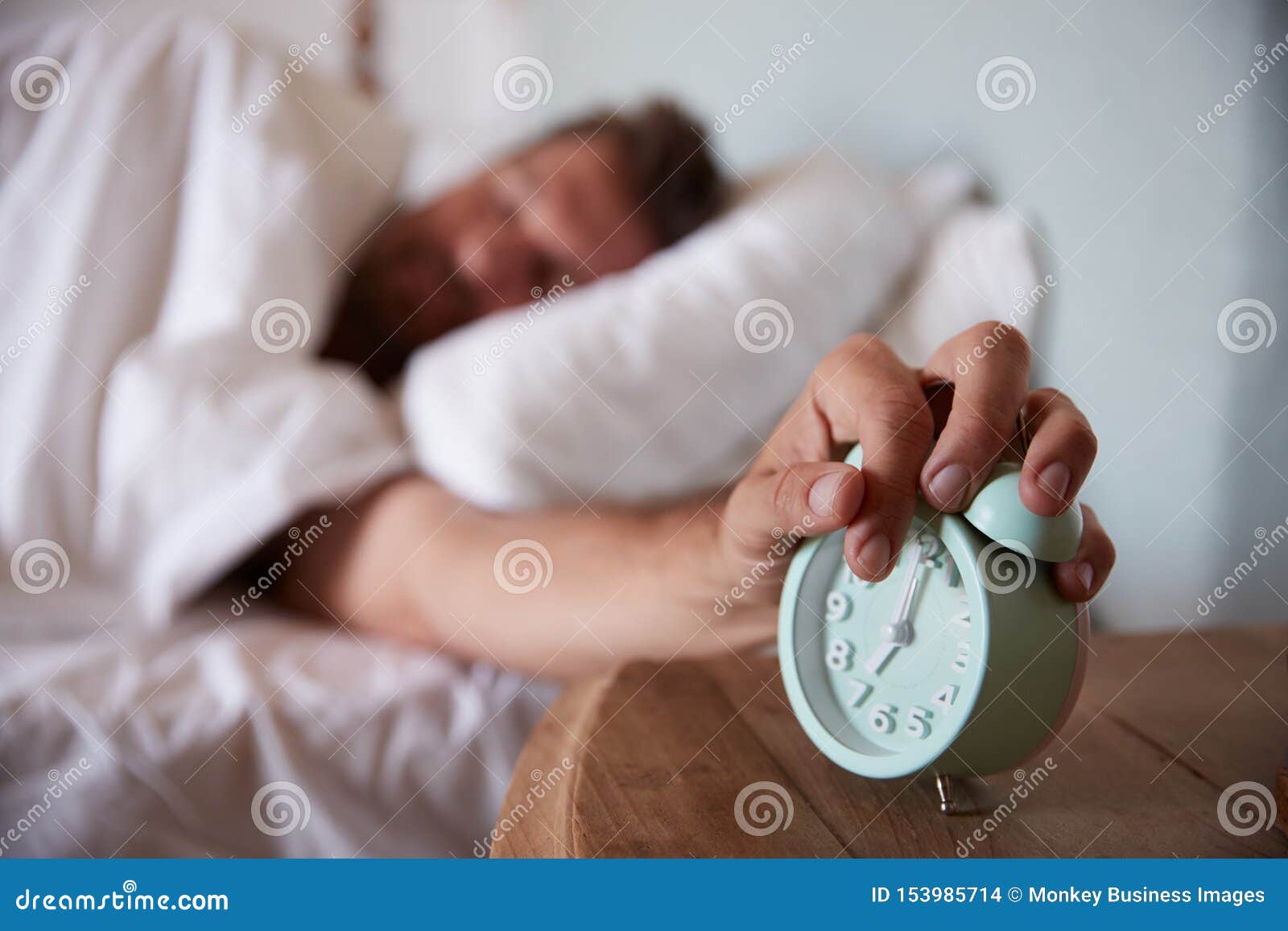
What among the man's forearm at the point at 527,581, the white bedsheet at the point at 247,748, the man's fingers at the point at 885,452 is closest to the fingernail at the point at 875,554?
the man's fingers at the point at 885,452

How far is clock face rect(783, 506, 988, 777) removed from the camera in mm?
263

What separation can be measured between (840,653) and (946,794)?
0.18 ft

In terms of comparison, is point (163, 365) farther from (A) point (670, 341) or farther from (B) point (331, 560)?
(A) point (670, 341)

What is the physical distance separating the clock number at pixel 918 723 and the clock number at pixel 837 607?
0.04 meters

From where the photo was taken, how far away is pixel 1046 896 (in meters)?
0.28

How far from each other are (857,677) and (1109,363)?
0.78 feet

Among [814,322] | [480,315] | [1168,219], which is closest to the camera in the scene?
[1168,219]

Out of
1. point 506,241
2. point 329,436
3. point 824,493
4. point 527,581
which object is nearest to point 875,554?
point 824,493

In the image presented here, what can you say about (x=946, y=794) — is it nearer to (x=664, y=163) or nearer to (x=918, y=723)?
(x=918, y=723)

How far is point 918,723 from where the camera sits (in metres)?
0.28

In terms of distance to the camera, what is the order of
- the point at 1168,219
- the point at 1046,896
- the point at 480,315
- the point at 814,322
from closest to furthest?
the point at 1046,896 < the point at 1168,219 < the point at 814,322 < the point at 480,315

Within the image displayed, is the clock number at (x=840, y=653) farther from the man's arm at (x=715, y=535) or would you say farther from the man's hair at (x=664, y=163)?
the man's hair at (x=664, y=163)

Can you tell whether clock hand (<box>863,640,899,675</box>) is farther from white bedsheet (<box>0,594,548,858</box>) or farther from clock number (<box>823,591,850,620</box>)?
white bedsheet (<box>0,594,548,858</box>)

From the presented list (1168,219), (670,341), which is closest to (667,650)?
(670,341)
